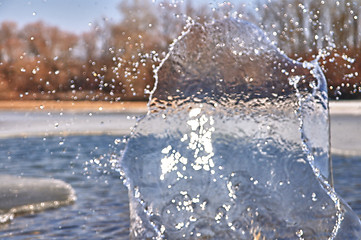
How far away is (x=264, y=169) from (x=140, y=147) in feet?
2.27

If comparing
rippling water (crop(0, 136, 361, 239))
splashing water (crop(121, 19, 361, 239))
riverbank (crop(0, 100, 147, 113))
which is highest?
splashing water (crop(121, 19, 361, 239))

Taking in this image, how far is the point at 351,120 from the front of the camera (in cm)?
1109

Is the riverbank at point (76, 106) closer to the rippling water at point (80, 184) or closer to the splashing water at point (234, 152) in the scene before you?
the rippling water at point (80, 184)

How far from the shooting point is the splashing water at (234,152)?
9.30 feet

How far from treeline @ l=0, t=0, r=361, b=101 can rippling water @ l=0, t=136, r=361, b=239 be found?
356 cm

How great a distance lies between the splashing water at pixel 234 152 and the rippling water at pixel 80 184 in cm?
51

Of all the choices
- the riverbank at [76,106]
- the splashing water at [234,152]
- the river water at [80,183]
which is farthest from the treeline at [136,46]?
the splashing water at [234,152]

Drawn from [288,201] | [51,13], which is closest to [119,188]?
[288,201]

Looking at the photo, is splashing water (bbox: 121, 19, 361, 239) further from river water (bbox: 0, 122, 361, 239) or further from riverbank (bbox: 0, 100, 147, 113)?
riverbank (bbox: 0, 100, 147, 113)

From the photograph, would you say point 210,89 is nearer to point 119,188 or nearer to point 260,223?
point 260,223

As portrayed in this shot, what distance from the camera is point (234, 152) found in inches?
118

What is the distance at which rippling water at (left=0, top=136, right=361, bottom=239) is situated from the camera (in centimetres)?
330

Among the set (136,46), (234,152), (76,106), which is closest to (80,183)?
(234,152)

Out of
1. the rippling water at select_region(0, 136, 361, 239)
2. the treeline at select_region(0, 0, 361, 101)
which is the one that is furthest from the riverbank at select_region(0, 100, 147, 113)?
the rippling water at select_region(0, 136, 361, 239)
